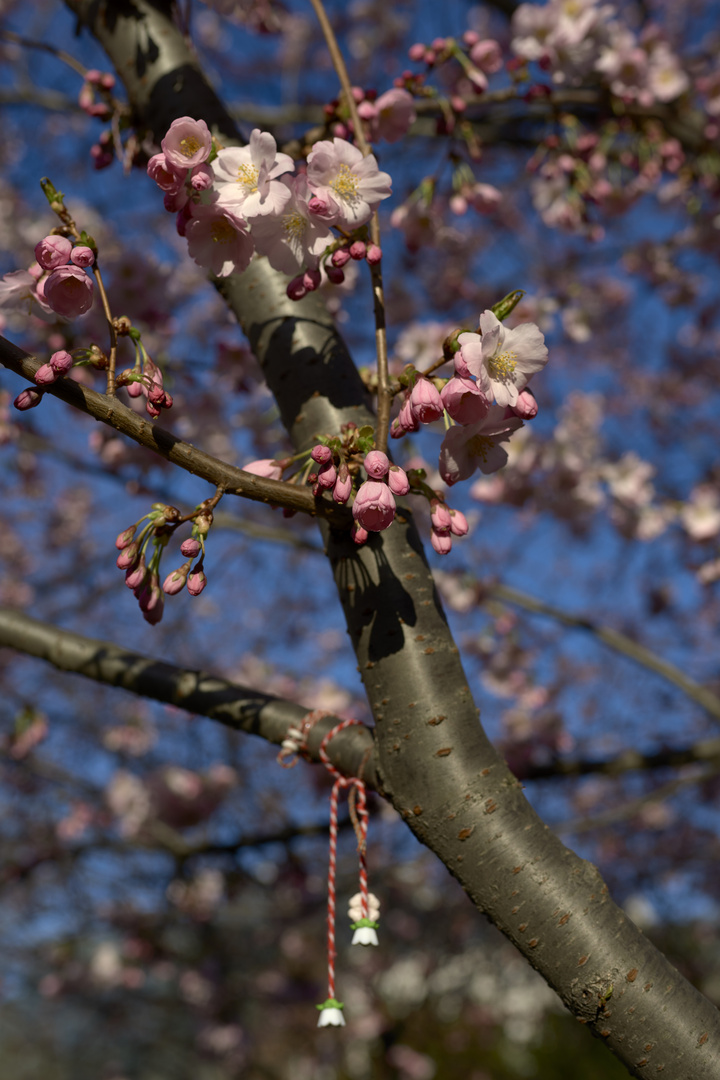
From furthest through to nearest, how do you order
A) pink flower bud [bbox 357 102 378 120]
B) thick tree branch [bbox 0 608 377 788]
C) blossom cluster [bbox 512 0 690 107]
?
1. blossom cluster [bbox 512 0 690 107]
2. pink flower bud [bbox 357 102 378 120]
3. thick tree branch [bbox 0 608 377 788]

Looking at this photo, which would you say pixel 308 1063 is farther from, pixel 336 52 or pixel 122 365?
pixel 336 52

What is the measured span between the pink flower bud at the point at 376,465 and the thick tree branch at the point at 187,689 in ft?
1.95

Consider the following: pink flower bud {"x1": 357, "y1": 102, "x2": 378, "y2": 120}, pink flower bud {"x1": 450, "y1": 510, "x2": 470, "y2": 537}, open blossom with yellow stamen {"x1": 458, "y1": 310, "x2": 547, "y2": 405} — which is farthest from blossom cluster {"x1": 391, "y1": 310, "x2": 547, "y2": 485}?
pink flower bud {"x1": 357, "y1": 102, "x2": 378, "y2": 120}

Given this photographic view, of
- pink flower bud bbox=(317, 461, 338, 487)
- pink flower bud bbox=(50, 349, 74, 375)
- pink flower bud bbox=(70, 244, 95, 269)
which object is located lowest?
pink flower bud bbox=(317, 461, 338, 487)

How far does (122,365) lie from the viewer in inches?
94.3

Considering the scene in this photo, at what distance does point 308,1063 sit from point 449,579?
304 inches

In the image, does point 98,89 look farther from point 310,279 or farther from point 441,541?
point 441,541

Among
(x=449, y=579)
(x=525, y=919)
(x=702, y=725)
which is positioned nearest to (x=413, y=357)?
(x=449, y=579)

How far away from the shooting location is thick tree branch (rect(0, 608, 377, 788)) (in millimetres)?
1404

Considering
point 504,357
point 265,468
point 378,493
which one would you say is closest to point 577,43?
point 504,357

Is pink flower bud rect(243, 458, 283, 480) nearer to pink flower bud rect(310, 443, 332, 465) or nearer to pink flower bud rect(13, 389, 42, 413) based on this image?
pink flower bud rect(310, 443, 332, 465)

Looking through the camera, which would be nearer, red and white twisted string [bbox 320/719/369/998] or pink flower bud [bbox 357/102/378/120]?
red and white twisted string [bbox 320/719/369/998]

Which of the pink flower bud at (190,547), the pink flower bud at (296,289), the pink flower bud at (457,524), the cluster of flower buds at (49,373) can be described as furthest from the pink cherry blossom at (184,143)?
the pink flower bud at (457,524)

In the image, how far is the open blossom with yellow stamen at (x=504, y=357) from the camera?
3.28 ft
